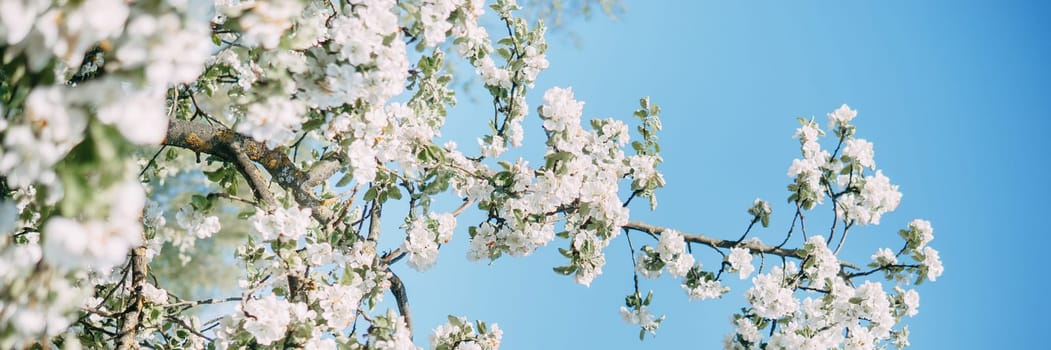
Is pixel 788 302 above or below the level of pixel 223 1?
below

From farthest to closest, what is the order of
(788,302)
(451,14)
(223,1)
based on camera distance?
(788,302) → (223,1) → (451,14)

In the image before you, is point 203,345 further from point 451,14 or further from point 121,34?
point 121,34

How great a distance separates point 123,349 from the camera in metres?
2.75

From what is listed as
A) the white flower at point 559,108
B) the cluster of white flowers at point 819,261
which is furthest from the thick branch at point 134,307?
the cluster of white flowers at point 819,261

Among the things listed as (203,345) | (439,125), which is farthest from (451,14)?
(203,345)

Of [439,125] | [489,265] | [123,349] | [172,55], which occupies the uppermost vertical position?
[439,125]

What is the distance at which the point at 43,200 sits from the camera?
1170 millimetres

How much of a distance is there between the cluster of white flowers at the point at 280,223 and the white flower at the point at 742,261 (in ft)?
6.55

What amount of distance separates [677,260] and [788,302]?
0.53m

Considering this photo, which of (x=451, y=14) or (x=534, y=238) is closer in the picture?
(x=451, y=14)

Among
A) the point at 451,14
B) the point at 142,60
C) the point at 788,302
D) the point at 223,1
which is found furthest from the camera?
the point at 788,302

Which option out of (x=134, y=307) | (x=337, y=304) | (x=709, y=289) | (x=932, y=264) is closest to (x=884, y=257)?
(x=932, y=264)

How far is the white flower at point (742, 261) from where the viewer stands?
11.4 ft

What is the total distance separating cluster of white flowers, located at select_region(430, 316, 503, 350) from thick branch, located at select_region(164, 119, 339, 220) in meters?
0.66
